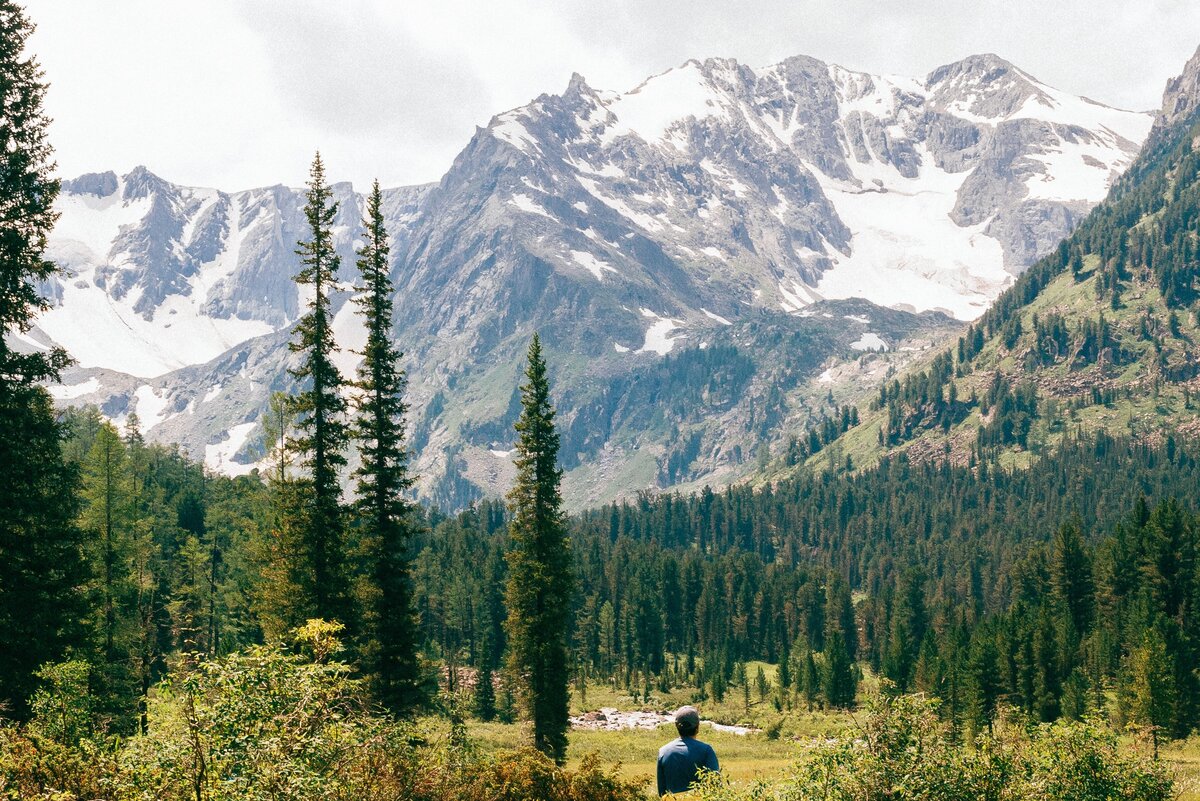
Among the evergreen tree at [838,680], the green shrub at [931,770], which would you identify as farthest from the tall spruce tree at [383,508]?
the evergreen tree at [838,680]

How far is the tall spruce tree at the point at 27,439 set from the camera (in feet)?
90.6

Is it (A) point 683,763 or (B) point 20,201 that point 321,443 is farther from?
(A) point 683,763

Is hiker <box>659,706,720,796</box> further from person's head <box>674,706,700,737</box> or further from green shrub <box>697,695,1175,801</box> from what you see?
green shrub <box>697,695,1175,801</box>

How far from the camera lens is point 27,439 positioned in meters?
28.8

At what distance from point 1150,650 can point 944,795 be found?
70.6 m

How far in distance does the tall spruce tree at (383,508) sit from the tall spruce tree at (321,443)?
4.51 feet

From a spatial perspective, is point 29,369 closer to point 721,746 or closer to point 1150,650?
point 721,746

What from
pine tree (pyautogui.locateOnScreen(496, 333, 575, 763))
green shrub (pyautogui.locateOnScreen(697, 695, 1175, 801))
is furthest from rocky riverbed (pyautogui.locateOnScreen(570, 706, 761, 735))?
green shrub (pyautogui.locateOnScreen(697, 695, 1175, 801))

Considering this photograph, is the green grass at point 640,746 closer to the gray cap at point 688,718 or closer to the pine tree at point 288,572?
the pine tree at point 288,572

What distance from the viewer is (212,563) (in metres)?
94.5

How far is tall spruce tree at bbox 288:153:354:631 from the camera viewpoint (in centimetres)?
3662

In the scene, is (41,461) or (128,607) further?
(128,607)

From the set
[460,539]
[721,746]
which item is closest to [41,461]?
[721,746]

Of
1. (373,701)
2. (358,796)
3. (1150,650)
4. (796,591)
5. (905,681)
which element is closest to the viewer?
(358,796)
